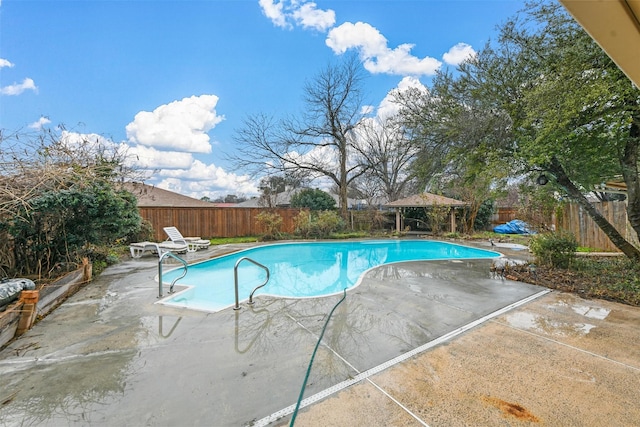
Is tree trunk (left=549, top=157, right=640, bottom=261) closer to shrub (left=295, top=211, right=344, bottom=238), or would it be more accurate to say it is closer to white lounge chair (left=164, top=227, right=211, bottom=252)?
shrub (left=295, top=211, right=344, bottom=238)

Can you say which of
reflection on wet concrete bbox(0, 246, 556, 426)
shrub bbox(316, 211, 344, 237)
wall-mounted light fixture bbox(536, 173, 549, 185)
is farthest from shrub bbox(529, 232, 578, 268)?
shrub bbox(316, 211, 344, 237)

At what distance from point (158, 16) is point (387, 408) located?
1036 cm

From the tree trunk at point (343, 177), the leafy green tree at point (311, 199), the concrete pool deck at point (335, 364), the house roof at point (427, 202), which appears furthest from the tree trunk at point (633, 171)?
the leafy green tree at point (311, 199)

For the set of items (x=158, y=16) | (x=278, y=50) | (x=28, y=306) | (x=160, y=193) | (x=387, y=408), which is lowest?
(x=387, y=408)

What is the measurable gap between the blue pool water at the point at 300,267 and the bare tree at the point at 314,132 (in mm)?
6032

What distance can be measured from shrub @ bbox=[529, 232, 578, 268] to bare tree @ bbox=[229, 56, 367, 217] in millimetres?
12093

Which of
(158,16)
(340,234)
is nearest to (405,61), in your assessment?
(340,234)

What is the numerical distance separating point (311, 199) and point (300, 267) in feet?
42.1

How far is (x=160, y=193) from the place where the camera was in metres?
21.7

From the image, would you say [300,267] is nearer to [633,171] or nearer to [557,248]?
[557,248]

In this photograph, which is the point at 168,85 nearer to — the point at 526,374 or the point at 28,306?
the point at 28,306

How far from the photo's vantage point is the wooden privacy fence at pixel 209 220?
14.3m

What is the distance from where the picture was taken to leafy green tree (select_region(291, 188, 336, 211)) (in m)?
22.1

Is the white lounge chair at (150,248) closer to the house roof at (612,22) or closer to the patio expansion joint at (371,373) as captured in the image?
the patio expansion joint at (371,373)
